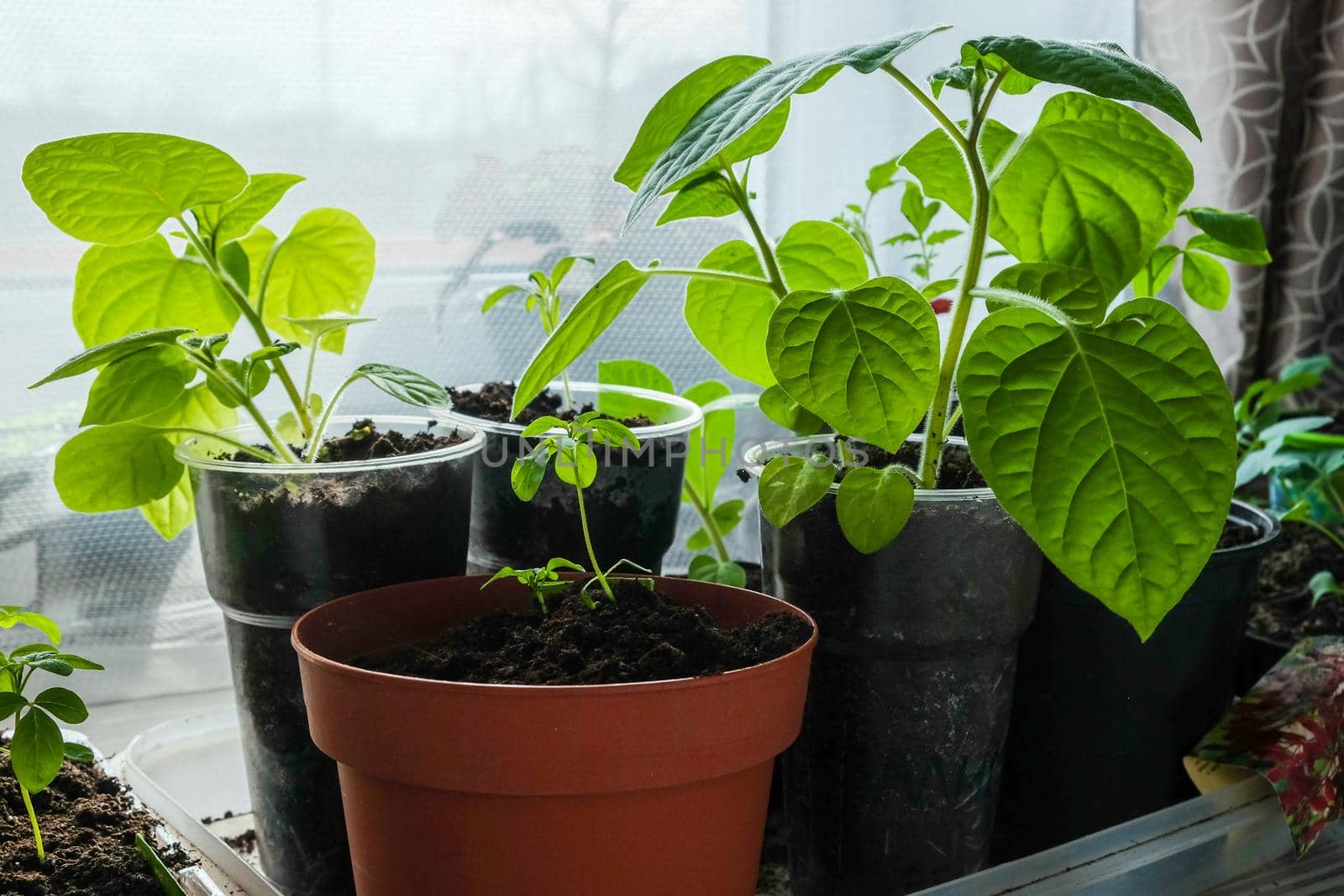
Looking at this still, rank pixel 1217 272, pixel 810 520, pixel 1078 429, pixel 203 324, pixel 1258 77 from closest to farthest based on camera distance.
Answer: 1. pixel 1078 429
2. pixel 810 520
3. pixel 203 324
4. pixel 1217 272
5. pixel 1258 77

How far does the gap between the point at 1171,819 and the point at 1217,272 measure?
42 centimetres

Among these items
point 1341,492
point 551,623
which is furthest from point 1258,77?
point 551,623

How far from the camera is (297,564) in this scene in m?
0.70

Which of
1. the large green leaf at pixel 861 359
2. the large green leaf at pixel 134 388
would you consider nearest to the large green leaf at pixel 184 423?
the large green leaf at pixel 134 388

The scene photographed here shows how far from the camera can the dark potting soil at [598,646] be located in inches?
21.6

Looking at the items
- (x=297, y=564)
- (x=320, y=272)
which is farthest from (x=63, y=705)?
(x=320, y=272)

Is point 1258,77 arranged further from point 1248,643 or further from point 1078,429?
point 1078,429

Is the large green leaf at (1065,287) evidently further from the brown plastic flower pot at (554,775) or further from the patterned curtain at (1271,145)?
the patterned curtain at (1271,145)

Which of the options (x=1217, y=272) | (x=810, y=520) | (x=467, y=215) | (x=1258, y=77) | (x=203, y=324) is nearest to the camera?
(x=810, y=520)

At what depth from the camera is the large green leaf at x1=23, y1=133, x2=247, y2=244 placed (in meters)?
0.67

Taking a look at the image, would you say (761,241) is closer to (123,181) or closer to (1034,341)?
(1034,341)

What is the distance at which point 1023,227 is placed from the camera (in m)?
0.72

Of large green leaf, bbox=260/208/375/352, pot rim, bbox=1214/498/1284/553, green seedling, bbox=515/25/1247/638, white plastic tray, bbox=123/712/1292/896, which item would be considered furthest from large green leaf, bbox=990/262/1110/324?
large green leaf, bbox=260/208/375/352

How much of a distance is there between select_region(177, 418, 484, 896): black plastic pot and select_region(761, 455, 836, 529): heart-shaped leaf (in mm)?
210
